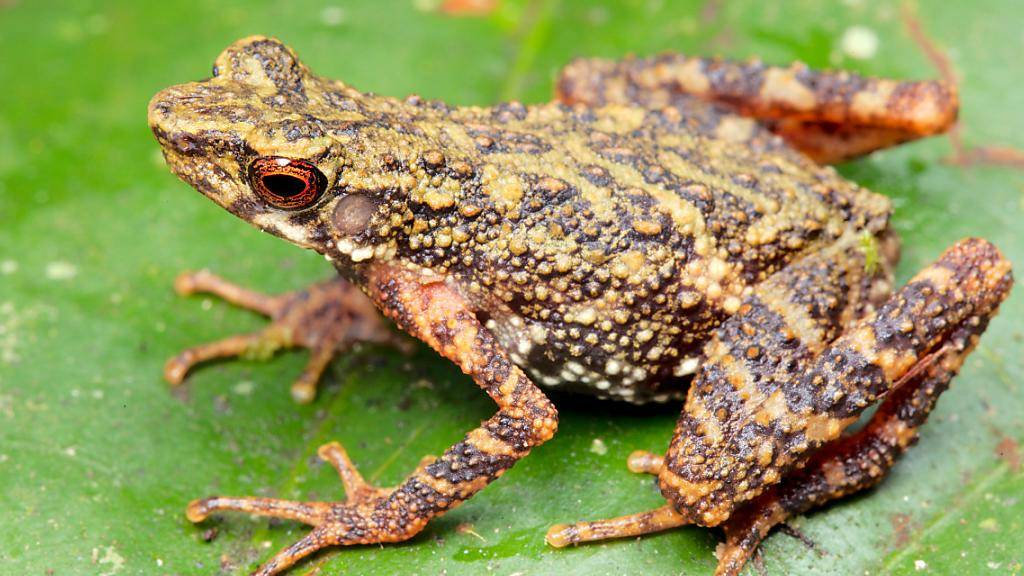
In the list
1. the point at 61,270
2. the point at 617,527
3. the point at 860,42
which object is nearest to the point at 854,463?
the point at 617,527

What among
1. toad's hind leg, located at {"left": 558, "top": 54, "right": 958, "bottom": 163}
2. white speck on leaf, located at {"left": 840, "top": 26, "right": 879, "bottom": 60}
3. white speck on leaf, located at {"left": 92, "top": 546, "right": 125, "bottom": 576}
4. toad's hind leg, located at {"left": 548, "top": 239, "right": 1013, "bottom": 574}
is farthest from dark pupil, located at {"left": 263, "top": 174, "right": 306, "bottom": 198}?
white speck on leaf, located at {"left": 840, "top": 26, "right": 879, "bottom": 60}

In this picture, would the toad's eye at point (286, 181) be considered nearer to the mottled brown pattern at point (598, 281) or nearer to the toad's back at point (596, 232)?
the mottled brown pattern at point (598, 281)

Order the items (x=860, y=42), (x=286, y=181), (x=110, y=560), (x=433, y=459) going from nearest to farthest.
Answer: (x=286, y=181) → (x=110, y=560) → (x=433, y=459) → (x=860, y=42)

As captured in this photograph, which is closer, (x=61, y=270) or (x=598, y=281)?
(x=598, y=281)

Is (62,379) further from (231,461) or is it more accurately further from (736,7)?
(736,7)

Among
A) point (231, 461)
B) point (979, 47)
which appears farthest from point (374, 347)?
point (979, 47)

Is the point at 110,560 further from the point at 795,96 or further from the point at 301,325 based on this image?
the point at 795,96

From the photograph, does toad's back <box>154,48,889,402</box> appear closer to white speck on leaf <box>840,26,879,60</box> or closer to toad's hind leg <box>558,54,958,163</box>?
toad's hind leg <box>558,54,958,163</box>
